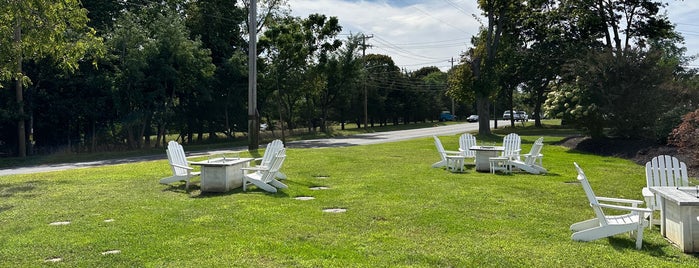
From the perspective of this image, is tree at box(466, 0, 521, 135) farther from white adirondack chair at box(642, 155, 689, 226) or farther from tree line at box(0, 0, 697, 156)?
white adirondack chair at box(642, 155, 689, 226)

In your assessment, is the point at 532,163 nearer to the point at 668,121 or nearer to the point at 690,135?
the point at 690,135

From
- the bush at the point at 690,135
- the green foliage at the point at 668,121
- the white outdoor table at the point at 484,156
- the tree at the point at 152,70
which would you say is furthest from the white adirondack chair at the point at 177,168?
the green foliage at the point at 668,121

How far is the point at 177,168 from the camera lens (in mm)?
10180

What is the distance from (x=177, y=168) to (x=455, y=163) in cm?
666

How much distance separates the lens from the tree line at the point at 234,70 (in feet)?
57.2

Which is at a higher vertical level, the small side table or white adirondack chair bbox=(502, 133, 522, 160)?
white adirondack chair bbox=(502, 133, 522, 160)

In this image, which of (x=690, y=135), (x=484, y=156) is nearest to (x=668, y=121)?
(x=690, y=135)

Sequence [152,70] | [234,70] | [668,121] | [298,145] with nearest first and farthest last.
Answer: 1. [668,121]
2. [152,70]
3. [298,145]
4. [234,70]

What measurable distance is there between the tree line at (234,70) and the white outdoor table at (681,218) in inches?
452

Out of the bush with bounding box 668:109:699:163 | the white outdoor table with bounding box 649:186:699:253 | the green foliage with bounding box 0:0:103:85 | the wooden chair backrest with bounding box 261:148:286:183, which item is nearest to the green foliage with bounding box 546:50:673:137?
the bush with bounding box 668:109:699:163

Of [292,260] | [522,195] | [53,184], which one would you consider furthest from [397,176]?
[53,184]

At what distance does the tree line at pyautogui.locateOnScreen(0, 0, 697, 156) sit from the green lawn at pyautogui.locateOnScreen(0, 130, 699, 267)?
513cm

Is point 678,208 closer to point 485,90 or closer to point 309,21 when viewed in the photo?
point 485,90

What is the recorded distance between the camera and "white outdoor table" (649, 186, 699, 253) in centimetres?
494
